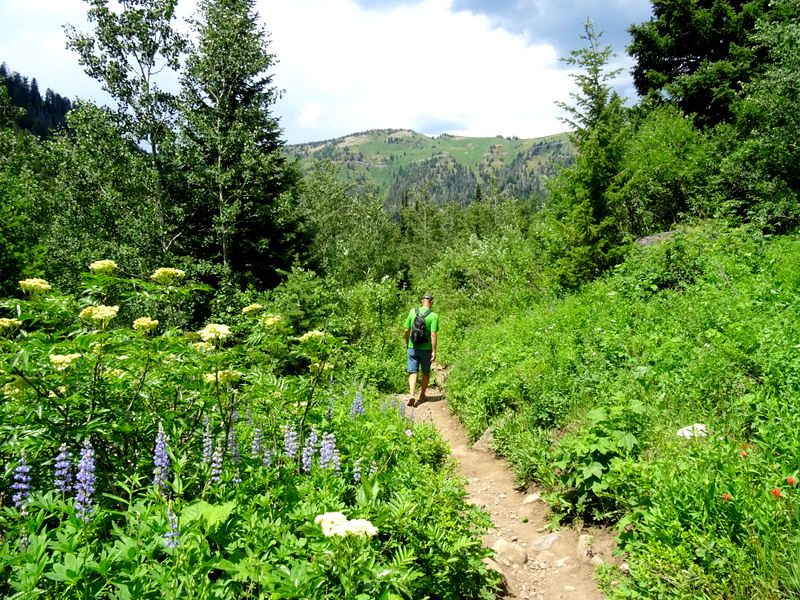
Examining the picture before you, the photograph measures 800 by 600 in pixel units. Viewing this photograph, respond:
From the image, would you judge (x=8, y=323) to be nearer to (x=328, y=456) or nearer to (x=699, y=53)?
(x=328, y=456)

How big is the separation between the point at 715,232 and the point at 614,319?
5.42 metres

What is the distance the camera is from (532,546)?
4375 mm

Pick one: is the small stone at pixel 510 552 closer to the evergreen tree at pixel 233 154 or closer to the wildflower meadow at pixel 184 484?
the wildflower meadow at pixel 184 484

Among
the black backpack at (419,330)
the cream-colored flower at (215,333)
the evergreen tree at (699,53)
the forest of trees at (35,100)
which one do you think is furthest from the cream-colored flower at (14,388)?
the forest of trees at (35,100)

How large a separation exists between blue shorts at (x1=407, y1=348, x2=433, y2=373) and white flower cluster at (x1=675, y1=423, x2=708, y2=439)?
5.55 metres

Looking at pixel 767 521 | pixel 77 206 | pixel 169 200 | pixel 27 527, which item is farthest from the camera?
pixel 169 200

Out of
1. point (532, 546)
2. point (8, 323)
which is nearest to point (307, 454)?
point (8, 323)

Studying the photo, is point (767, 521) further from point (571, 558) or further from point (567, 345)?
point (567, 345)

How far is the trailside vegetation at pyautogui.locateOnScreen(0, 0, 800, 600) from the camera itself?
241cm

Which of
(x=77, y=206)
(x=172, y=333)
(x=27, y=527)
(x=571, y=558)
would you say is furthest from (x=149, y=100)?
(x=571, y=558)

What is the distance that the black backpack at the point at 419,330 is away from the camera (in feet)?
29.4

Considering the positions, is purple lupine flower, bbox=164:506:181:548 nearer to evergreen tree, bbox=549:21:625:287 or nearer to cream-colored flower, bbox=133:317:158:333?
cream-colored flower, bbox=133:317:158:333

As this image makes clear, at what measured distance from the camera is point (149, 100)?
1680 centimetres

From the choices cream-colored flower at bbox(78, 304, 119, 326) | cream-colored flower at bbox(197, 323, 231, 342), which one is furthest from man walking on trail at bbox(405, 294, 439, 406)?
cream-colored flower at bbox(78, 304, 119, 326)
